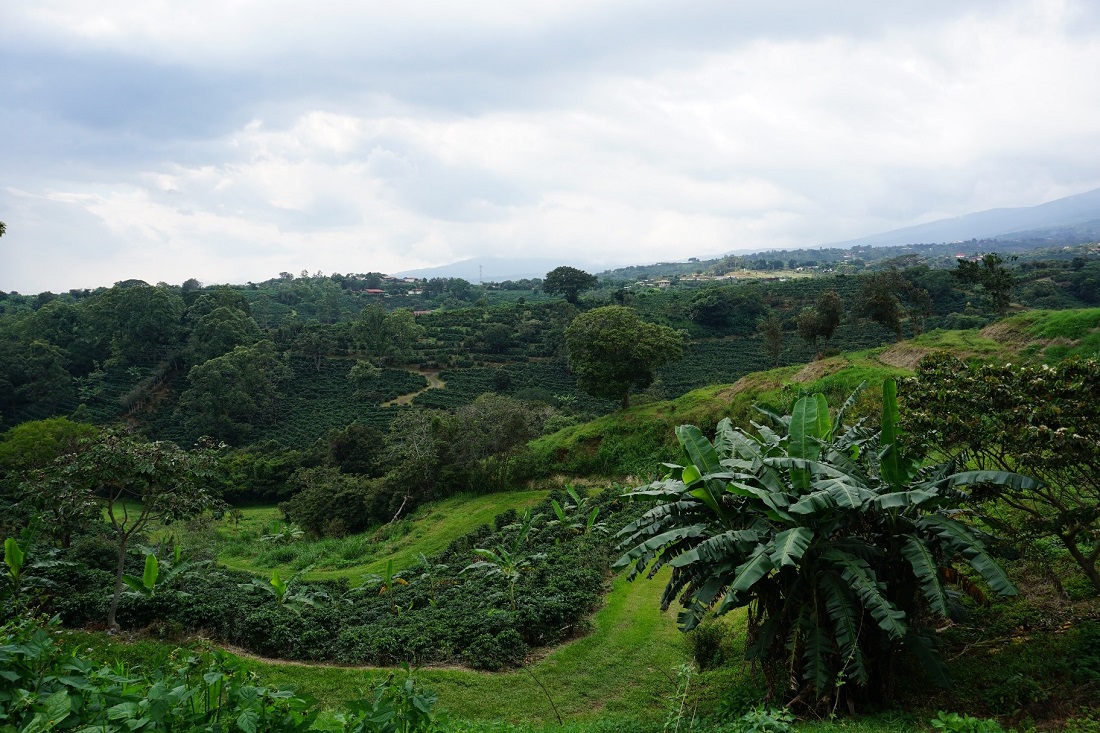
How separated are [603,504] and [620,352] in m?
8.74

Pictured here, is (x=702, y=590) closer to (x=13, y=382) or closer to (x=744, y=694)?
(x=744, y=694)

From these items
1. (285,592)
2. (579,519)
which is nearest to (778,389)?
(579,519)

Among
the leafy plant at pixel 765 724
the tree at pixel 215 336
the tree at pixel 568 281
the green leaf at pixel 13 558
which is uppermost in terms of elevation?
→ the tree at pixel 568 281

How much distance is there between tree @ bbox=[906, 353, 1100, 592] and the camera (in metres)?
5.85

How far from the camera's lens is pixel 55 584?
12023 millimetres

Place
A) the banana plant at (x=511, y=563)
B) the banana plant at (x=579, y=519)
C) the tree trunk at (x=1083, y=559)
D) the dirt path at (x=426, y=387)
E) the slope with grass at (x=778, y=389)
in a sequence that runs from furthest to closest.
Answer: the dirt path at (x=426, y=387)
the slope with grass at (x=778, y=389)
the banana plant at (x=579, y=519)
the banana plant at (x=511, y=563)
the tree trunk at (x=1083, y=559)

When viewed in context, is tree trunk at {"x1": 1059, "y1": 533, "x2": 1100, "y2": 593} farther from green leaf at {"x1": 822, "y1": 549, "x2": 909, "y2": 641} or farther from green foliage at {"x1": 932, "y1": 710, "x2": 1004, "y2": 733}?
green foliage at {"x1": 932, "y1": 710, "x2": 1004, "y2": 733}

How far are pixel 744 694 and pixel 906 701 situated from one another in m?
1.70

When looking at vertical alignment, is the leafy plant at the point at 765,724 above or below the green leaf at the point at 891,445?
below

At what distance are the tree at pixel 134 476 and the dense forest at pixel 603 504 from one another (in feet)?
0.18

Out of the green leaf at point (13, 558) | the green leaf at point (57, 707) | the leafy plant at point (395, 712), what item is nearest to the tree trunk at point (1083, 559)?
the leafy plant at point (395, 712)

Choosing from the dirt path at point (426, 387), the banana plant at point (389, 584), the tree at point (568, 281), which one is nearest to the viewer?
the banana plant at point (389, 584)

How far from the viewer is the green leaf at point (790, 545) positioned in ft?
18.8

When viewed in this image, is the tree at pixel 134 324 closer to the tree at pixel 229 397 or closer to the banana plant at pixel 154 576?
the tree at pixel 229 397
